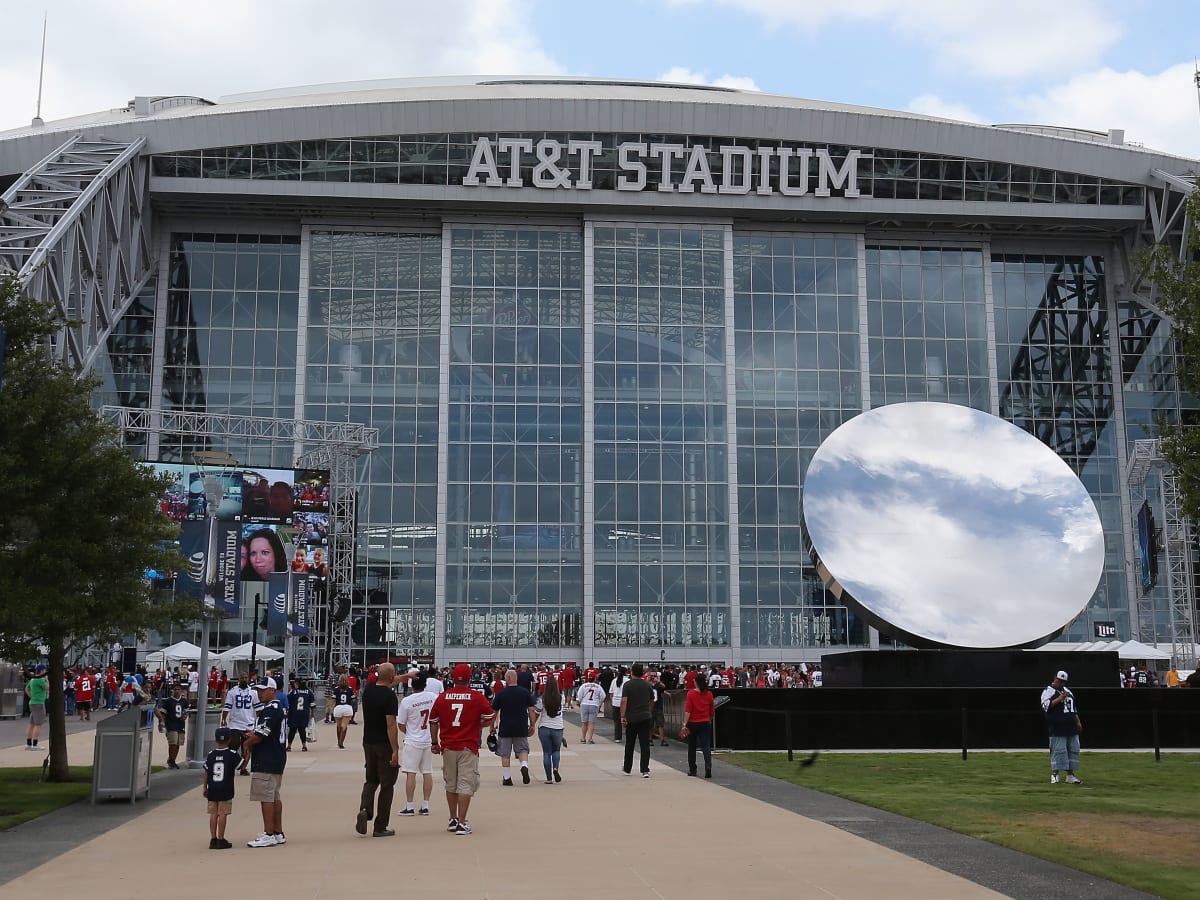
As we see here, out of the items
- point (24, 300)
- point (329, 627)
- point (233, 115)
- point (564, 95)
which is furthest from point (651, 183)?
point (24, 300)

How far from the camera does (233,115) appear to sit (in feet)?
193

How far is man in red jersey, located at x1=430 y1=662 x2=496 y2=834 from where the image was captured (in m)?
14.2

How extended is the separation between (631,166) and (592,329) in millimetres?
7478

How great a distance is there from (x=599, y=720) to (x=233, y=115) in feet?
108

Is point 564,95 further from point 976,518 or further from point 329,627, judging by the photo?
point 976,518

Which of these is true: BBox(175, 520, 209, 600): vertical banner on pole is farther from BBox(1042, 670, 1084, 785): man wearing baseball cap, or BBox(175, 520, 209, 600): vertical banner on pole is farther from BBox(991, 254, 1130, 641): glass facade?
BBox(991, 254, 1130, 641): glass facade

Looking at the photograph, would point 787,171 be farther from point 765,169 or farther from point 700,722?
point 700,722

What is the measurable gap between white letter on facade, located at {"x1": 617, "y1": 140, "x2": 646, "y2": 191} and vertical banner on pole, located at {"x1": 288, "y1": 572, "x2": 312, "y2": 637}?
24543 millimetres

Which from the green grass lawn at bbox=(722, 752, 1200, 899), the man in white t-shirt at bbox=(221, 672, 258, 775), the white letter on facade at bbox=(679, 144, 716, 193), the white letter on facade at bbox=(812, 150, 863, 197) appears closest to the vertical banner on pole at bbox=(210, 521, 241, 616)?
the man in white t-shirt at bbox=(221, 672, 258, 775)

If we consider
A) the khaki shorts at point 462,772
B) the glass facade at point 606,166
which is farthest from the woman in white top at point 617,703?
the glass facade at point 606,166

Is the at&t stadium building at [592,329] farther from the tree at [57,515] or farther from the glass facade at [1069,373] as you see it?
the tree at [57,515]

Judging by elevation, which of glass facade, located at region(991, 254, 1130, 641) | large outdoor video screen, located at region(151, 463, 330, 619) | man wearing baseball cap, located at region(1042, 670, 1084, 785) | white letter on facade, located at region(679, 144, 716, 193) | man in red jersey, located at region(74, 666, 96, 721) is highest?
white letter on facade, located at region(679, 144, 716, 193)

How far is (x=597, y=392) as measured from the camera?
→ 2361 inches

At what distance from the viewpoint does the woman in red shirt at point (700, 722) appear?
21.0m
